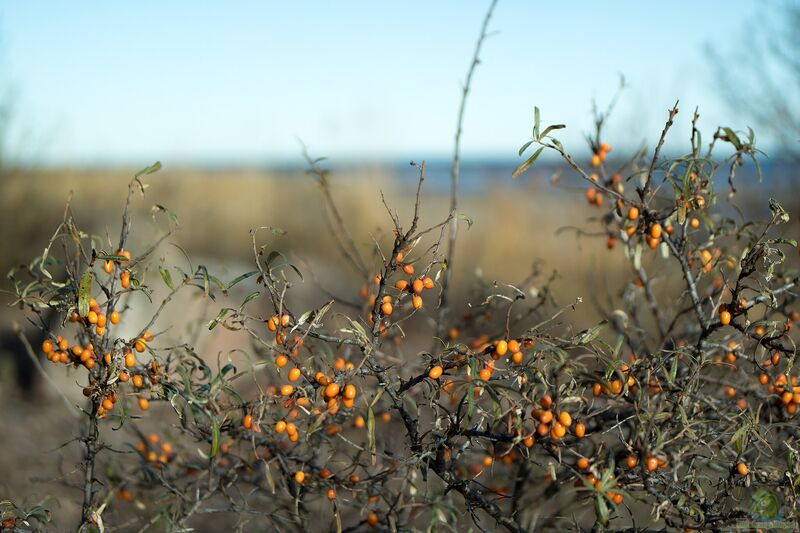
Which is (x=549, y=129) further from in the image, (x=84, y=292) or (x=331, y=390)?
(x=84, y=292)

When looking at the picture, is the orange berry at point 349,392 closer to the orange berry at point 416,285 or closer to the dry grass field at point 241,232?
the orange berry at point 416,285

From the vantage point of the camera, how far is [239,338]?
20.4ft

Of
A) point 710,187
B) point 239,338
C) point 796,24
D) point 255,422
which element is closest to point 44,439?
point 239,338

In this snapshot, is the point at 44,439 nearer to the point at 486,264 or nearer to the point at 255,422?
the point at 255,422

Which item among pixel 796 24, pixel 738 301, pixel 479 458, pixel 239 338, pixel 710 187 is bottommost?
pixel 239 338

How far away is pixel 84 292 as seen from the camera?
4.51 feet

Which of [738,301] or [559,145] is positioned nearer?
[559,145]

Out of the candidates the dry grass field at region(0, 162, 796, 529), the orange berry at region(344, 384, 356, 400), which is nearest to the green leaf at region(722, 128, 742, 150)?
the dry grass field at region(0, 162, 796, 529)

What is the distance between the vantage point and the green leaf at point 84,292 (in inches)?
53.2

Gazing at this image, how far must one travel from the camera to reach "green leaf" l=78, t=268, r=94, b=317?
1353 millimetres

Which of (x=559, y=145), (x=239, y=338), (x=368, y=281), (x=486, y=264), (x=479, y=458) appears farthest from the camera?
(x=486, y=264)

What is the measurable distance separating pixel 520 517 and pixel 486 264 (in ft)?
22.5

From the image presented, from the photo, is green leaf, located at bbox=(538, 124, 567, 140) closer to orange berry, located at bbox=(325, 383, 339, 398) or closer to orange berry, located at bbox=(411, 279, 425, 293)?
orange berry, located at bbox=(411, 279, 425, 293)

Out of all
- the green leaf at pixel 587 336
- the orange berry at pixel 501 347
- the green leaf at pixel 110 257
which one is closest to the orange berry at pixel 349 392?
the orange berry at pixel 501 347
